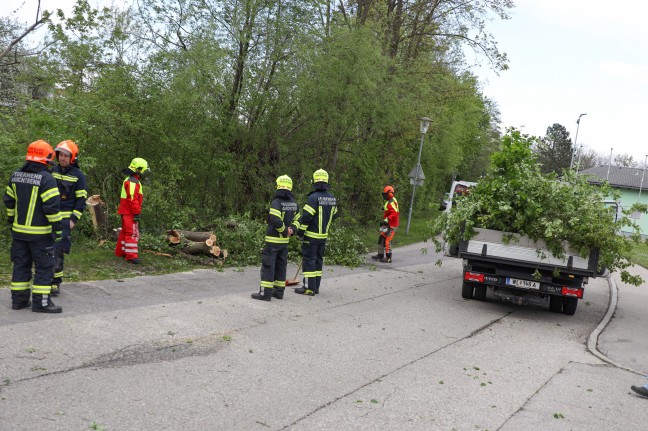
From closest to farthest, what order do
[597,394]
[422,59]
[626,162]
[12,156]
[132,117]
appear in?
[597,394]
[12,156]
[132,117]
[422,59]
[626,162]

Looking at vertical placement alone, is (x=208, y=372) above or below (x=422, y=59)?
below

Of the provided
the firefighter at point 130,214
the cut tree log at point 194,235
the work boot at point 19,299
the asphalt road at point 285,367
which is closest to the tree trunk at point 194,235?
the cut tree log at point 194,235

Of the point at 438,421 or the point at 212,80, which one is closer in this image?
the point at 438,421

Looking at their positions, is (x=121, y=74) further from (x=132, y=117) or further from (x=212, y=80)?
(x=212, y=80)

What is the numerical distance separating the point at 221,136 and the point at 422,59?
45.9ft

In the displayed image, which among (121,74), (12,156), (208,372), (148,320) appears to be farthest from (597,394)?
(121,74)

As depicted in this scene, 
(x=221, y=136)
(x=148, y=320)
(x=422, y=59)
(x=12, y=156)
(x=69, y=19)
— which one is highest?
(x=422, y=59)

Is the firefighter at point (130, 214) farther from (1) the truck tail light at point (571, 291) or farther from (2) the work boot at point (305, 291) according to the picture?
(1) the truck tail light at point (571, 291)

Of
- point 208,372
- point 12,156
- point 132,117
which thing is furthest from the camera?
point 132,117

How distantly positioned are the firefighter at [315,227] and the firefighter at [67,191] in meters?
3.38

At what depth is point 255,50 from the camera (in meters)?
15.7

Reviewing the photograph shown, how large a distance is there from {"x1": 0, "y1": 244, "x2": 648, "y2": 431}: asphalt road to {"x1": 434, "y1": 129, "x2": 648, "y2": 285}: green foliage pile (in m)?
1.39

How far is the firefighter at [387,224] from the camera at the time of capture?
616 inches

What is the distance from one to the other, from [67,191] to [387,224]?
9219 millimetres
